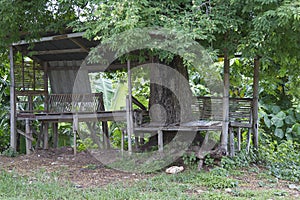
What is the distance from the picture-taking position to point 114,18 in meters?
5.71

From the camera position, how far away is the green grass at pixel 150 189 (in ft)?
17.7

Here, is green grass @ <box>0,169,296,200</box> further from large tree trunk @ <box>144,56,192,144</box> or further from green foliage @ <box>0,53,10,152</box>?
green foliage @ <box>0,53,10,152</box>

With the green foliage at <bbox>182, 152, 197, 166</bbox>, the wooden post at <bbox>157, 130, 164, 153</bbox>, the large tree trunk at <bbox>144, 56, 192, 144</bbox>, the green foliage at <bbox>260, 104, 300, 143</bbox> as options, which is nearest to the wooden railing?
the large tree trunk at <bbox>144, 56, 192, 144</bbox>

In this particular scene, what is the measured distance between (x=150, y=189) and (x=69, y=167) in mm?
2501

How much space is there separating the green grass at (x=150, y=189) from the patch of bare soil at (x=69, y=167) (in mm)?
362

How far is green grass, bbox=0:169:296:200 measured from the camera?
17.7ft

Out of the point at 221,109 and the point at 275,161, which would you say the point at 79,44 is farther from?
the point at 275,161

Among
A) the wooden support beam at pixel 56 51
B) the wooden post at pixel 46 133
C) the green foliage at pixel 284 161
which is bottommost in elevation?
the green foliage at pixel 284 161

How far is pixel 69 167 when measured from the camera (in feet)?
25.3

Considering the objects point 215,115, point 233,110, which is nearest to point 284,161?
point 233,110

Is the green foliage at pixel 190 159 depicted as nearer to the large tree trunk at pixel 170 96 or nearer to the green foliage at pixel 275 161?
the green foliage at pixel 275 161

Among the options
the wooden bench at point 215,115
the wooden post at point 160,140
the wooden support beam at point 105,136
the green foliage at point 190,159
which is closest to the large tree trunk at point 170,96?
the wooden bench at point 215,115

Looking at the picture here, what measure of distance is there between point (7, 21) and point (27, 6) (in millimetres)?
504

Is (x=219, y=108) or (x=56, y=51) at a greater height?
(x=56, y=51)
